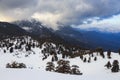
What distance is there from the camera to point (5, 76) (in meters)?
39.7

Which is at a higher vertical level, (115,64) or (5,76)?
(115,64)

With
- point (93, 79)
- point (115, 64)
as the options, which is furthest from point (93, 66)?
point (93, 79)

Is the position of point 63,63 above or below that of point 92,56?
below

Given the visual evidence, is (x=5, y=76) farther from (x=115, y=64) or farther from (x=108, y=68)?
(x=108, y=68)

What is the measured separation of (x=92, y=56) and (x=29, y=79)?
535 feet

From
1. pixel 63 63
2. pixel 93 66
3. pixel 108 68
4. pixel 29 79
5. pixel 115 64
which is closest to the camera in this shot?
pixel 29 79

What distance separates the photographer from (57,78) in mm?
38562

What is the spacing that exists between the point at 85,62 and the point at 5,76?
158552 millimetres

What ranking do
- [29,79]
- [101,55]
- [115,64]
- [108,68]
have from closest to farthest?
[29,79] → [115,64] → [108,68] → [101,55]

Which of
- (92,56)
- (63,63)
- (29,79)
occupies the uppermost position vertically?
(92,56)

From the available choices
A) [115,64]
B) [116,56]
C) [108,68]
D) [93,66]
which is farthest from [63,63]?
[116,56]

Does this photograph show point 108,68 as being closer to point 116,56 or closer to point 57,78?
point 116,56

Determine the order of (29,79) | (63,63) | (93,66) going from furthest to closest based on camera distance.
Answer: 1. (93,66)
2. (63,63)
3. (29,79)

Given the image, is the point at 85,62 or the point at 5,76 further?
the point at 85,62
